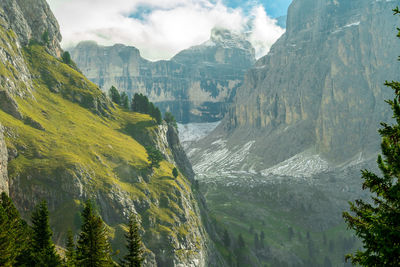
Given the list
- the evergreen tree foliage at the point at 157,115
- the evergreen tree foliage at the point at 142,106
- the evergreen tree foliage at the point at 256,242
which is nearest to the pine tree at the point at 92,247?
the evergreen tree foliage at the point at 157,115

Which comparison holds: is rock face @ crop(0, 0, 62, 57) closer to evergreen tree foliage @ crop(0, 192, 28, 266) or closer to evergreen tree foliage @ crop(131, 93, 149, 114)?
evergreen tree foliage @ crop(131, 93, 149, 114)

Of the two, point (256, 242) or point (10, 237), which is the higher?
point (10, 237)

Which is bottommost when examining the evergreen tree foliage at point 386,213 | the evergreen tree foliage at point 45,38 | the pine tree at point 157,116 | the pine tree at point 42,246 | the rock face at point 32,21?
the pine tree at point 42,246

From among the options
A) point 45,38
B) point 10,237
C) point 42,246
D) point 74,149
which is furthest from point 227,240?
point 45,38

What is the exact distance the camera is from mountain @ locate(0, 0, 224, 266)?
3201 inches

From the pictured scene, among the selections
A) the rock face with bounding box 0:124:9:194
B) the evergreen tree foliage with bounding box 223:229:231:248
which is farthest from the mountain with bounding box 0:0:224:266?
the evergreen tree foliage with bounding box 223:229:231:248

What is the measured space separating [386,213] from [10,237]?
1180 inches

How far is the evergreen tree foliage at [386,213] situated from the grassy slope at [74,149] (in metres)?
70.4

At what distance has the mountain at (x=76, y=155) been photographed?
267 feet

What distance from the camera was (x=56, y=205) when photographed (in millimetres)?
81000

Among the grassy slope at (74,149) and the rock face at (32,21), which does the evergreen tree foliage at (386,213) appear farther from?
the rock face at (32,21)

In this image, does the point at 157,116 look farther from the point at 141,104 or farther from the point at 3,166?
the point at 3,166

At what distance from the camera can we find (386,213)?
56.5ft

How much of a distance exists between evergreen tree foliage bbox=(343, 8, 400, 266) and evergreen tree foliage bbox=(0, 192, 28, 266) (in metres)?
27.6
